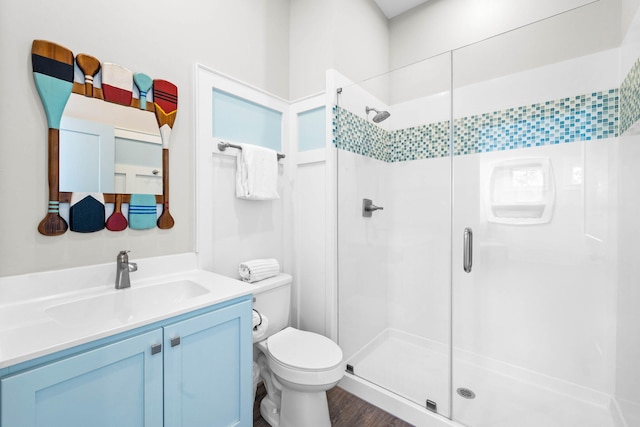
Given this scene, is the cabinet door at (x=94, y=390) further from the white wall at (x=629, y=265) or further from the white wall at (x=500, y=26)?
the white wall at (x=500, y=26)

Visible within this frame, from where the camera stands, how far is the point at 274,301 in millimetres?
1751

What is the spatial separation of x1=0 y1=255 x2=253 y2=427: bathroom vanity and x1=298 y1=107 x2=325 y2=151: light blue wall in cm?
110

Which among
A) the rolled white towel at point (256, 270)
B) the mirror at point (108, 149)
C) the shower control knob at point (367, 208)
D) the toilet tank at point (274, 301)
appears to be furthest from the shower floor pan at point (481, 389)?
the mirror at point (108, 149)

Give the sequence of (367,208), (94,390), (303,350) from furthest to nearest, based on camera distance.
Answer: (367,208) < (303,350) < (94,390)

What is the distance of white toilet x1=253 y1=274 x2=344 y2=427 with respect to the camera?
138cm

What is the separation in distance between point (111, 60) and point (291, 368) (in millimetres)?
1648

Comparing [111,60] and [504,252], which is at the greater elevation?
[111,60]

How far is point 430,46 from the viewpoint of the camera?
239 cm

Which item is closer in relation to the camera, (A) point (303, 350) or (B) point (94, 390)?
(B) point (94, 390)

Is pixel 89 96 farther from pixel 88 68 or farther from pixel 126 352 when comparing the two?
pixel 126 352

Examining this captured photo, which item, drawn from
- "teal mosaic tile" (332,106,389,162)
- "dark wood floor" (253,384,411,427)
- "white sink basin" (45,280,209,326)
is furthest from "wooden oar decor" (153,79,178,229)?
"dark wood floor" (253,384,411,427)

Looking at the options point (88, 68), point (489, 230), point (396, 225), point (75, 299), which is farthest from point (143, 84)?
point (489, 230)

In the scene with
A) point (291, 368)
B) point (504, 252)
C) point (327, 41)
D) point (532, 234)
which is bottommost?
point (291, 368)

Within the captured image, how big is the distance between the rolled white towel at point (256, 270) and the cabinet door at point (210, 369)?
406 mm
